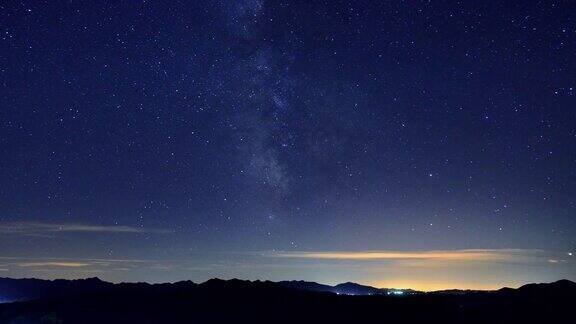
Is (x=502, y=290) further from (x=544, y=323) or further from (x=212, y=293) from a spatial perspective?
(x=212, y=293)

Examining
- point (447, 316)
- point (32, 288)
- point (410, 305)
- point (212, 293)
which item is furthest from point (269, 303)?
point (32, 288)

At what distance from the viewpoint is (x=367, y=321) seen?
66.6 m

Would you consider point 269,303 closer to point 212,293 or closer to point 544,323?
point 212,293

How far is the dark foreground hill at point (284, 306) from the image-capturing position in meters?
65.0

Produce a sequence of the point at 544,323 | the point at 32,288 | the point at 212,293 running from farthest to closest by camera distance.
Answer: the point at 32,288 < the point at 212,293 < the point at 544,323

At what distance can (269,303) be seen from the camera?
78875mm

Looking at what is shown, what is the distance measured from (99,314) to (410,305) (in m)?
45.9

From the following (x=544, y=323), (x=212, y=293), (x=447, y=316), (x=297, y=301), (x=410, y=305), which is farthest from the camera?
(x=212, y=293)

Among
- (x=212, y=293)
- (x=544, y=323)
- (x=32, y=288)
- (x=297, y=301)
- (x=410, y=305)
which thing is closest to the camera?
(x=544, y=323)

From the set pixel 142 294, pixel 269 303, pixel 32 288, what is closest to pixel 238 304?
pixel 269 303

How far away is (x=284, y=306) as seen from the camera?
3000 inches

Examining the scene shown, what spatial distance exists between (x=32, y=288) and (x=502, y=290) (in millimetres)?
105073

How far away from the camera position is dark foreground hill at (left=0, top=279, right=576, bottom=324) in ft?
213

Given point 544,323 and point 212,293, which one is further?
point 212,293
